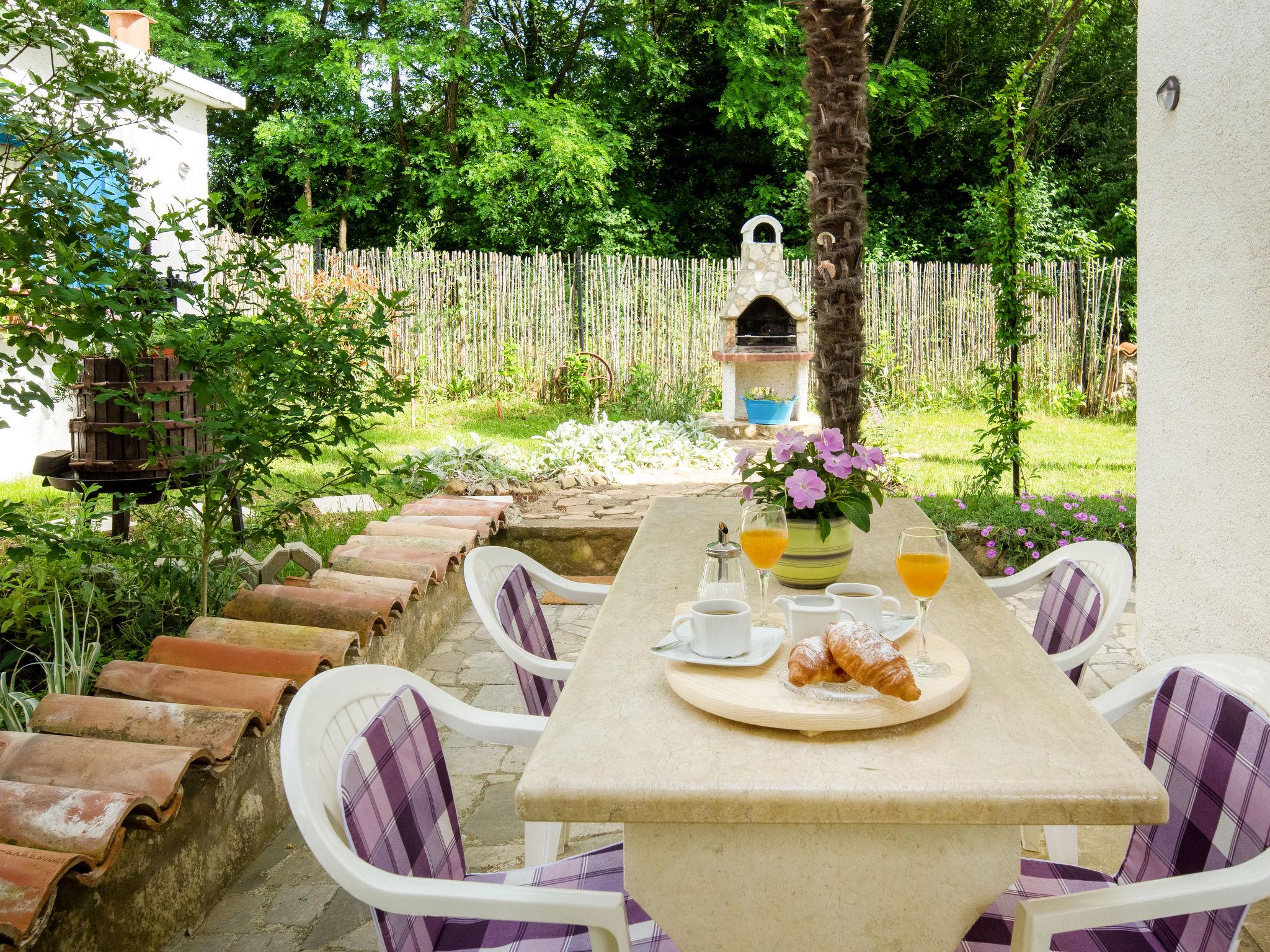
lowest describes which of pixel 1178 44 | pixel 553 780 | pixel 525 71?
pixel 553 780

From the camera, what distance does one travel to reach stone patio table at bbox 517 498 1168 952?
120cm

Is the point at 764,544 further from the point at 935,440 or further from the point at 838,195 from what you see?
the point at 935,440

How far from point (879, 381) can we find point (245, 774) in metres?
10.0

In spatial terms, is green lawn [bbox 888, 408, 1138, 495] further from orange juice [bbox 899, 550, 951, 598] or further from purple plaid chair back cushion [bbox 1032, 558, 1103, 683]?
orange juice [bbox 899, 550, 951, 598]

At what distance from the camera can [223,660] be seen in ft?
9.22

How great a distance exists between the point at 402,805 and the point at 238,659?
4.99ft

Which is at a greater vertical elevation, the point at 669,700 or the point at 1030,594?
the point at 669,700

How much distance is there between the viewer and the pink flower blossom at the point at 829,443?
6.98ft

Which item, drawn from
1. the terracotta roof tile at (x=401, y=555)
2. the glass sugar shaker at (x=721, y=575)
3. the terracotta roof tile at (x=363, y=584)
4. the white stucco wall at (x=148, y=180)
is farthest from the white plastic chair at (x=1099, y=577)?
the white stucco wall at (x=148, y=180)

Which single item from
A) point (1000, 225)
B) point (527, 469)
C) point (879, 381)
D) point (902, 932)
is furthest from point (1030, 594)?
point (879, 381)

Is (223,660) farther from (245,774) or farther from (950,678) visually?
(950,678)

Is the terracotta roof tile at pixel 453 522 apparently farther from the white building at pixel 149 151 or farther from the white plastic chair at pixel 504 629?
the white building at pixel 149 151

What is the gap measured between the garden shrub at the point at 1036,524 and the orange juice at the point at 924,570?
11.9ft

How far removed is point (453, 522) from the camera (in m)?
4.98
